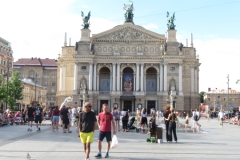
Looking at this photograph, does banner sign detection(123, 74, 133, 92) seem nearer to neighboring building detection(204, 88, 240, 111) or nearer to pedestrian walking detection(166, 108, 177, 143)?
pedestrian walking detection(166, 108, 177, 143)

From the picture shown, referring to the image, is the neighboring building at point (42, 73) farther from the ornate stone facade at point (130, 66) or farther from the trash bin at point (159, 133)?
the trash bin at point (159, 133)

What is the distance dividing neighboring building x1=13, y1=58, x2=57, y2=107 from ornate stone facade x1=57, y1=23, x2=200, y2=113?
47.1 meters

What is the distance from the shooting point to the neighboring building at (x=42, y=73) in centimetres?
12244

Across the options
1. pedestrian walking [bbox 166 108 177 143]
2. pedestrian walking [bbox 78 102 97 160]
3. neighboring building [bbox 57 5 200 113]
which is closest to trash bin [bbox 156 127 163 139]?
pedestrian walking [bbox 166 108 177 143]

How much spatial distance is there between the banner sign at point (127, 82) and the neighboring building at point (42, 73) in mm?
51010

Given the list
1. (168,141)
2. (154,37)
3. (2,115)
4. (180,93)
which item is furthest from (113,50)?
(168,141)

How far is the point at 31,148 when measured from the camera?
1509 centimetres

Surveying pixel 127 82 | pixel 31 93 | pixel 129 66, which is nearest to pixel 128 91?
pixel 127 82

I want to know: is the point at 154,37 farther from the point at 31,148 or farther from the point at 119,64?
the point at 31,148

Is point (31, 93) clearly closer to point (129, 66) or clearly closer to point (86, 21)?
point (86, 21)

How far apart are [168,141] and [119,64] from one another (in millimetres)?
58923

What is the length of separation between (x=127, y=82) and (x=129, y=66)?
384 centimetres

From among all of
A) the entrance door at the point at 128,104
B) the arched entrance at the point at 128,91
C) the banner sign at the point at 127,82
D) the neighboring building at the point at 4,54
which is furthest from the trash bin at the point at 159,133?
the neighboring building at the point at 4,54

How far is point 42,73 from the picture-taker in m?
123
